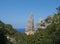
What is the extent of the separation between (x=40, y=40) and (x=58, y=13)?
624 centimetres

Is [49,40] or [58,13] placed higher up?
[58,13]

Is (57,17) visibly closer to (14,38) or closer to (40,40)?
(40,40)

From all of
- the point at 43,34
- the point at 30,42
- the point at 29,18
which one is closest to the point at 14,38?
the point at 30,42

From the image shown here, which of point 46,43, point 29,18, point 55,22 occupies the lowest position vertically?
point 46,43

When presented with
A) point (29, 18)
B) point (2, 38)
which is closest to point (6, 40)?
point (2, 38)

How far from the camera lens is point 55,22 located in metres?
35.7

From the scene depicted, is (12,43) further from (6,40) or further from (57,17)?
(57,17)

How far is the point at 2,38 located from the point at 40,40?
44.2 feet

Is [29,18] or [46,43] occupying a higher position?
[29,18]

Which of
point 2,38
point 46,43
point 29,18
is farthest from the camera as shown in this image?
point 29,18

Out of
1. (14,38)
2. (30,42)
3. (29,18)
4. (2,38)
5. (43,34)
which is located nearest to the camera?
(43,34)

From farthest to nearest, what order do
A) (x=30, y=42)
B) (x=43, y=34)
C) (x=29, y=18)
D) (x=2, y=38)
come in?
(x=29, y=18) < (x=2, y=38) < (x=30, y=42) < (x=43, y=34)

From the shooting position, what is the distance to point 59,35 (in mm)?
33031

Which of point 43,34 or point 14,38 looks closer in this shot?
point 43,34
